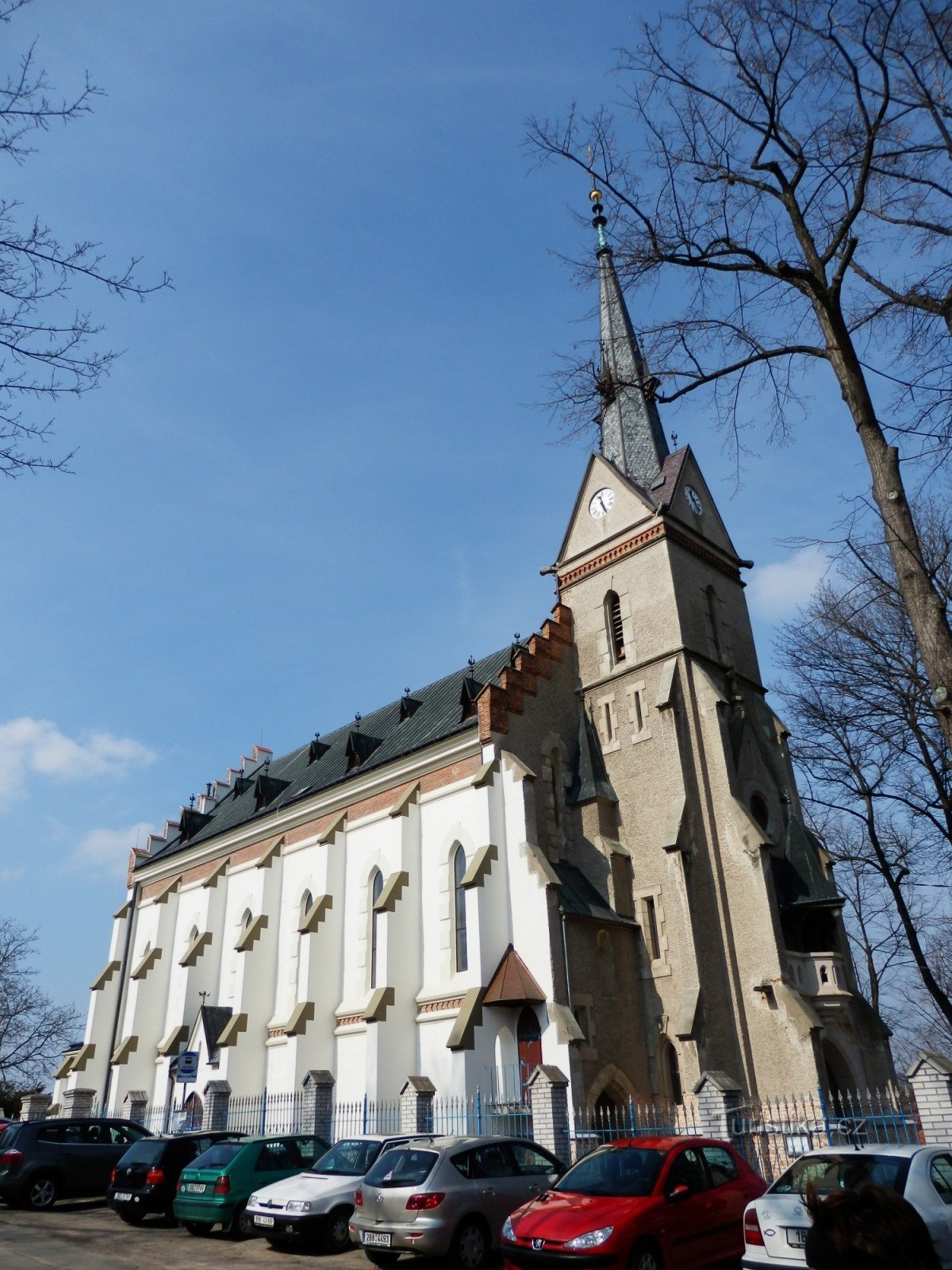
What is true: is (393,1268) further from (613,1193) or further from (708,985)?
(708,985)

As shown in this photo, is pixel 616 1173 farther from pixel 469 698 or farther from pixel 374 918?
pixel 469 698

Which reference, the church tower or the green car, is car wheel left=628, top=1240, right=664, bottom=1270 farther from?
the church tower

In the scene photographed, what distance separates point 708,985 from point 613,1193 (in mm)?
12996

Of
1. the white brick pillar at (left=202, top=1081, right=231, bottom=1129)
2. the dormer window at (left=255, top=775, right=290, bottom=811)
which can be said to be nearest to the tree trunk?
the white brick pillar at (left=202, top=1081, right=231, bottom=1129)

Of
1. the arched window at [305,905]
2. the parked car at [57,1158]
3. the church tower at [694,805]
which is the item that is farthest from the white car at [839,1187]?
the arched window at [305,905]

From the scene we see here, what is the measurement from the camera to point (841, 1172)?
913 cm

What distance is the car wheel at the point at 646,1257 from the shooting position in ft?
31.0

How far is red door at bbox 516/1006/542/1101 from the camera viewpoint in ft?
70.7

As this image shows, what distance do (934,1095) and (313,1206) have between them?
875 cm

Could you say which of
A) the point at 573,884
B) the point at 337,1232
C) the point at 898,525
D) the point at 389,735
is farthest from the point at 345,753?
the point at 898,525

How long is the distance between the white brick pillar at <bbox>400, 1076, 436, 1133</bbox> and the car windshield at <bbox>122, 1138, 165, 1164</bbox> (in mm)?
4546

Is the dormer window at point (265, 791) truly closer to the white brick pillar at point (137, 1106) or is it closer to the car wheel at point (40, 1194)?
the white brick pillar at point (137, 1106)

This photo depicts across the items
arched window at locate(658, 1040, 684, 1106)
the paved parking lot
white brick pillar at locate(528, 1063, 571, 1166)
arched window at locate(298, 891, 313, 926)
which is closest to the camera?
the paved parking lot

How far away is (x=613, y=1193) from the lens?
1020cm
